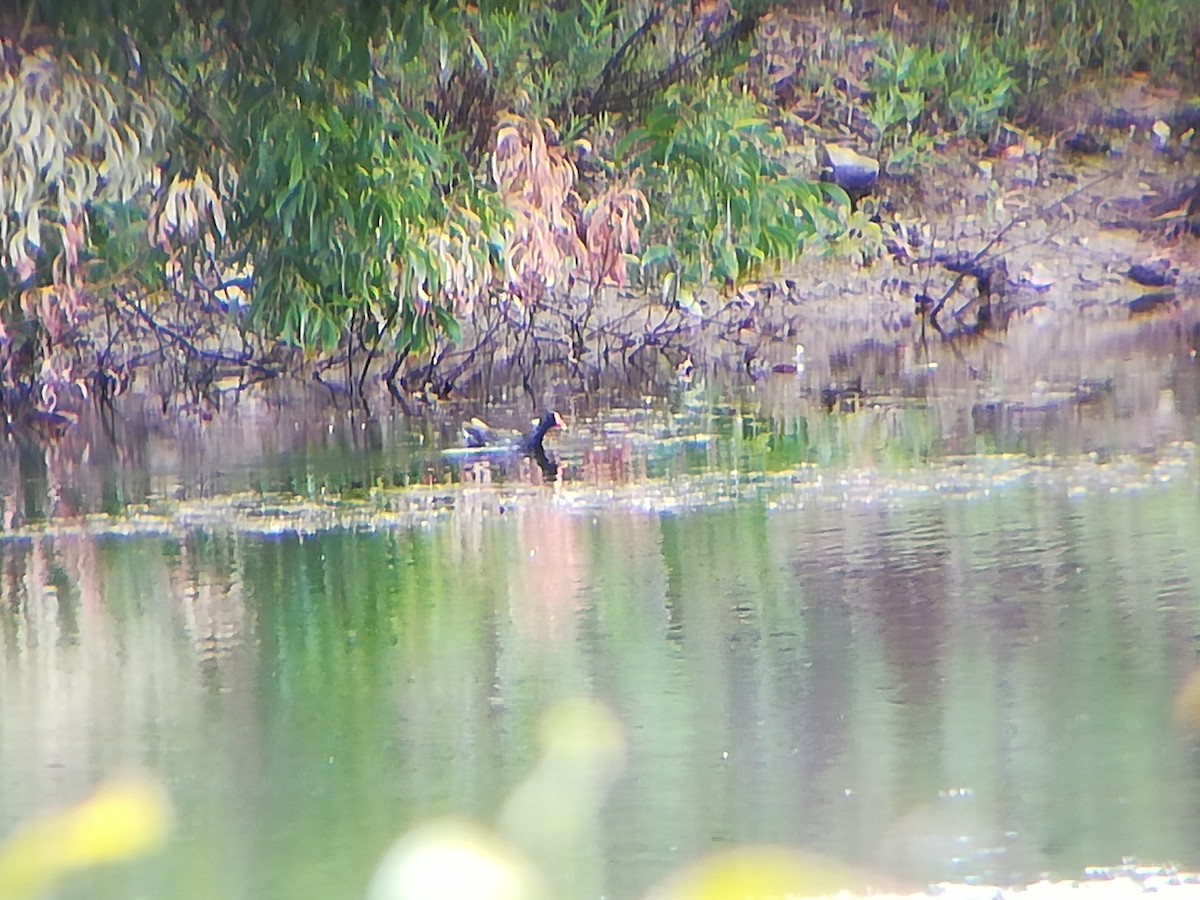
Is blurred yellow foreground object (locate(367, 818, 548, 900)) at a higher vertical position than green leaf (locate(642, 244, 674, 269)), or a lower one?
lower

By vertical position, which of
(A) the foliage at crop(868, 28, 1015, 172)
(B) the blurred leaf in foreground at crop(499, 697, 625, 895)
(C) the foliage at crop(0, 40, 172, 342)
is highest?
(A) the foliage at crop(868, 28, 1015, 172)

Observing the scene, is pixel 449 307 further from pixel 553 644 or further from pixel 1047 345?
pixel 1047 345

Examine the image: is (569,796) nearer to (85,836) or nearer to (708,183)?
(85,836)

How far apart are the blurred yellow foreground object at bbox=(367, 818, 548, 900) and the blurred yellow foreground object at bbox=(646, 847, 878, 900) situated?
5.2 inches

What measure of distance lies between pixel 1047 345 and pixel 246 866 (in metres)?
4.88

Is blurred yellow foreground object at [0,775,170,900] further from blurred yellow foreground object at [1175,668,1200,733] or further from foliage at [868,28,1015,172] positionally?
foliage at [868,28,1015,172]

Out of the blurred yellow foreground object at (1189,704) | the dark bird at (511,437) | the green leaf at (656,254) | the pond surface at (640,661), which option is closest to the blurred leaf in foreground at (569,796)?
the pond surface at (640,661)

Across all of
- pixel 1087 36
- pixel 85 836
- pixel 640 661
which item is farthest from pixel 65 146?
pixel 1087 36

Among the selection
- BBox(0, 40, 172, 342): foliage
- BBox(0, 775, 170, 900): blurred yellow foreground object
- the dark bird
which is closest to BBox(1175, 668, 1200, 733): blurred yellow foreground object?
BBox(0, 775, 170, 900): blurred yellow foreground object

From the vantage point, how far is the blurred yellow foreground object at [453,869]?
1.61 metres

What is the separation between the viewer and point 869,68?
5.52 metres

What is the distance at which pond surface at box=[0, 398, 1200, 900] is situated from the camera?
1.68 metres

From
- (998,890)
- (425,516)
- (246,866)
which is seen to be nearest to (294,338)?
(425,516)

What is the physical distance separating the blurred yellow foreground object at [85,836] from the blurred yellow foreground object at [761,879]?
519 millimetres
